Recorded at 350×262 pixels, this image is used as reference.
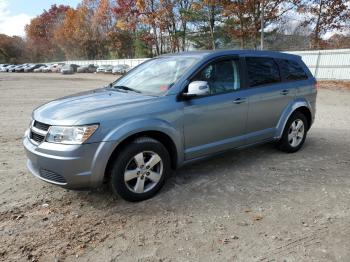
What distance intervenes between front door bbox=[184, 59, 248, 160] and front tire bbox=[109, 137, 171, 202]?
0.43 metres

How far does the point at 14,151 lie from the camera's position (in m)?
6.10

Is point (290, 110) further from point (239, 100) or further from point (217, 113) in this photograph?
point (217, 113)

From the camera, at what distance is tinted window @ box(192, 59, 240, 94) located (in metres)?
4.55

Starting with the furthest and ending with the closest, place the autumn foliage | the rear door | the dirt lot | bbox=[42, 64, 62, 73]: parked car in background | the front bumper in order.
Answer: bbox=[42, 64, 62, 73]: parked car in background → the autumn foliage → the rear door → the front bumper → the dirt lot

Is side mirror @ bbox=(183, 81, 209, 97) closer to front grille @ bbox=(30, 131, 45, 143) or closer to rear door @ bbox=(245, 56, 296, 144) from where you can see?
rear door @ bbox=(245, 56, 296, 144)

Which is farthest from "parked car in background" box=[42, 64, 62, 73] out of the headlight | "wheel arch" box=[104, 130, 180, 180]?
the headlight

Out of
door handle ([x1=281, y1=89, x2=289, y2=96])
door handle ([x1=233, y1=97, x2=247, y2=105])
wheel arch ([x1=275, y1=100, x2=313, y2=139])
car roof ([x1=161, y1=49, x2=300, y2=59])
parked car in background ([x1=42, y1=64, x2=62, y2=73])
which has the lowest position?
parked car in background ([x1=42, y1=64, x2=62, y2=73])

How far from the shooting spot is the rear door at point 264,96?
504 centimetres

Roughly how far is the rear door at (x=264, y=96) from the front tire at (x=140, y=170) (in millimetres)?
1618

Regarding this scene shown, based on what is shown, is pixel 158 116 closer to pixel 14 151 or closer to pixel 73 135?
pixel 73 135

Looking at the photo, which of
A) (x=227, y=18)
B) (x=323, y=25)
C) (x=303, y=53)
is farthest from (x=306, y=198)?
(x=227, y=18)

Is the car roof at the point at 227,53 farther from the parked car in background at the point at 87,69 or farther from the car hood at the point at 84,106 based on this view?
the parked car in background at the point at 87,69

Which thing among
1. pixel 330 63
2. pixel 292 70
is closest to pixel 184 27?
pixel 330 63

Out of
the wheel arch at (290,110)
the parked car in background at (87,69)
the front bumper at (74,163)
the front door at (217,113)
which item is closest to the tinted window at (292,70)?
the wheel arch at (290,110)
